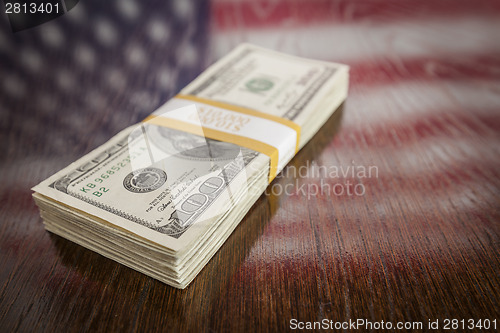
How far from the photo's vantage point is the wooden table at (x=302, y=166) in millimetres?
486

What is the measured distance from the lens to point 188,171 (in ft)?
1.93

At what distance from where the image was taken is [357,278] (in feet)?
1.68

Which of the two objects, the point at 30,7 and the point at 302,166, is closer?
Result: the point at 302,166

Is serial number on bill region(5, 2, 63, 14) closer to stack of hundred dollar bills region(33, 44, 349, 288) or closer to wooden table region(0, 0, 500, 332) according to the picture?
wooden table region(0, 0, 500, 332)

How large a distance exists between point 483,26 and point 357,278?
0.88 meters

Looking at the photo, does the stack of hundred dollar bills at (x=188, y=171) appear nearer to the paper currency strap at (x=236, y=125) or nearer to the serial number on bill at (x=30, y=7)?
the paper currency strap at (x=236, y=125)

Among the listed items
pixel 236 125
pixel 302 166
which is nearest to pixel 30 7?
pixel 236 125

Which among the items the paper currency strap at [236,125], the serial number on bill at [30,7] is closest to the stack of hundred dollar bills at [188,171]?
the paper currency strap at [236,125]

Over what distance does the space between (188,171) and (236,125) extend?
0.13m

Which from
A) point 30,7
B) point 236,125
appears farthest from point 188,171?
point 30,7

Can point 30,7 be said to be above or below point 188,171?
above

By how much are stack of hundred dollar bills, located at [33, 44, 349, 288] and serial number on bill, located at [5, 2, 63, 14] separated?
0.44 m

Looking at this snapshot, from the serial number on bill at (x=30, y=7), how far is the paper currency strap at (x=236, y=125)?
467mm

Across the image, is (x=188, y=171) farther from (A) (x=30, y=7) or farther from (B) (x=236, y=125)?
(A) (x=30, y=7)
